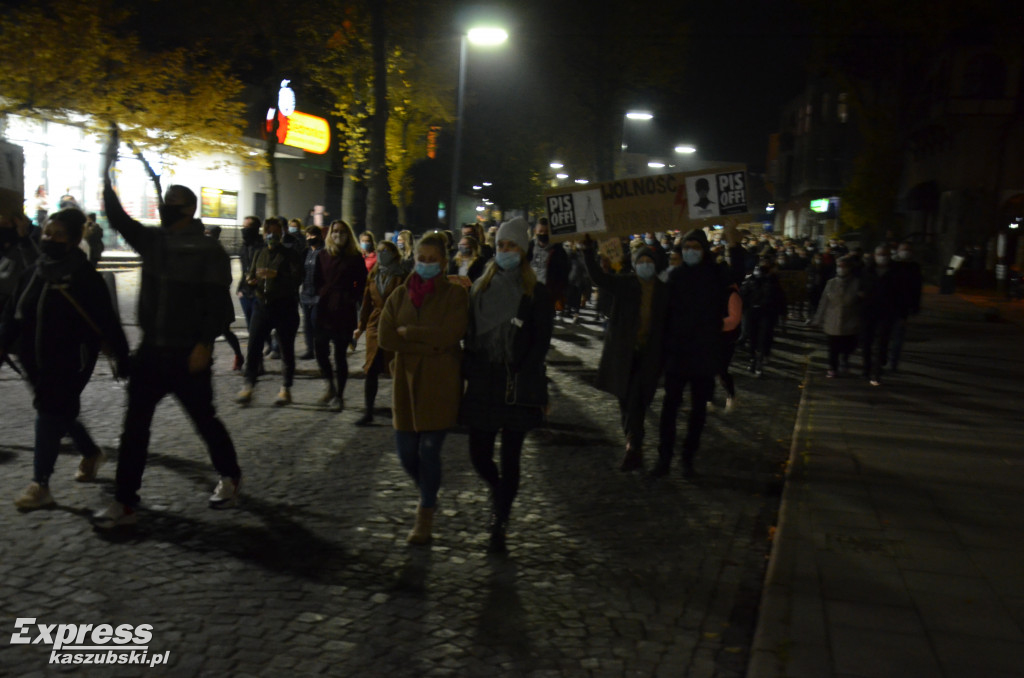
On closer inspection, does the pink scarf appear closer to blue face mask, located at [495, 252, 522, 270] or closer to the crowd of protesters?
the crowd of protesters

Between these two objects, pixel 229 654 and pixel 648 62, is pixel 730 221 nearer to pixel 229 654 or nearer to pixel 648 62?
pixel 229 654

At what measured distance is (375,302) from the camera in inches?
336

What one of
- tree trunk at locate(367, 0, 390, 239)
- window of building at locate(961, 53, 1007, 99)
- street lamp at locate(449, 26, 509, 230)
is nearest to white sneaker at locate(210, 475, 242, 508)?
tree trunk at locate(367, 0, 390, 239)

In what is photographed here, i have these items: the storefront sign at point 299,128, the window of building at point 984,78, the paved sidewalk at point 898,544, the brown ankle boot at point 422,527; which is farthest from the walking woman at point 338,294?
the window of building at point 984,78

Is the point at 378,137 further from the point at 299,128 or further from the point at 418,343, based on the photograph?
the point at 299,128

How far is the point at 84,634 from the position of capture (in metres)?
3.93

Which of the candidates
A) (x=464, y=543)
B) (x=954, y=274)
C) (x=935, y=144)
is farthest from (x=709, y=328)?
(x=935, y=144)

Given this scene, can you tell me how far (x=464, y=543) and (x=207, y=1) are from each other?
2297cm

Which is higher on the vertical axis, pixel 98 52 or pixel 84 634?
pixel 98 52

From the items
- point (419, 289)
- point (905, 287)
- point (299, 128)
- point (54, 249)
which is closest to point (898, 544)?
point (419, 289)

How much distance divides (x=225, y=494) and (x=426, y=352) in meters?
1.74

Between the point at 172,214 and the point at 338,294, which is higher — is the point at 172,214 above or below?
above

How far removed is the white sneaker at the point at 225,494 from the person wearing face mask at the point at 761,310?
9.30 metres

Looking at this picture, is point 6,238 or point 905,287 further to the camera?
point 905,287
